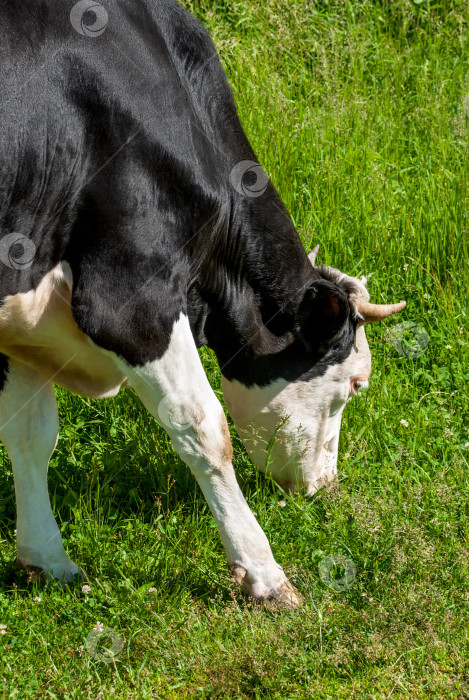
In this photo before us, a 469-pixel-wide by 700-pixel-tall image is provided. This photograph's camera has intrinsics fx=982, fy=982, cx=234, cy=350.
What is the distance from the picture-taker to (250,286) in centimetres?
407

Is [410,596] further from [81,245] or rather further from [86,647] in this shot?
[81,245]

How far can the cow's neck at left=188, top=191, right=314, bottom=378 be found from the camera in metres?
3.91

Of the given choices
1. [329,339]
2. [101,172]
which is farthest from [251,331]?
[101,172]

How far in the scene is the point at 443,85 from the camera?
7.17 meters

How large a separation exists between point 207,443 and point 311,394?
27.8 inches

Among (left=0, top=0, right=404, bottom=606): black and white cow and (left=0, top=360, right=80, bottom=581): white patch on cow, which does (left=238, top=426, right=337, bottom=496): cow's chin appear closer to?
(left=0, top=0, right=404, bottom=606): black and white cow

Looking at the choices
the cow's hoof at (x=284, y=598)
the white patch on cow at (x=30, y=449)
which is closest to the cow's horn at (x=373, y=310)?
the cow's hoof at (x=284, y=598)

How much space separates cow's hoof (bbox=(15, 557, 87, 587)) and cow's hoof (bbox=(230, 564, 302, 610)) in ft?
2.11

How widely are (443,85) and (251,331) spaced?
3883 mm

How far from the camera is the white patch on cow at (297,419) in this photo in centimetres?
423

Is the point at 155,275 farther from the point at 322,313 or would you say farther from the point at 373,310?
the point at 373,310

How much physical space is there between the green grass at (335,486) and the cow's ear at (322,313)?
706 mm

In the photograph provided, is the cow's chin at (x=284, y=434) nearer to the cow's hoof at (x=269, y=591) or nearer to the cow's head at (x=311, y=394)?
the cow's head at (x=311, y=394)

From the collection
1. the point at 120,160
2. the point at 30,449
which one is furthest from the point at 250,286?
the point at 30,449
